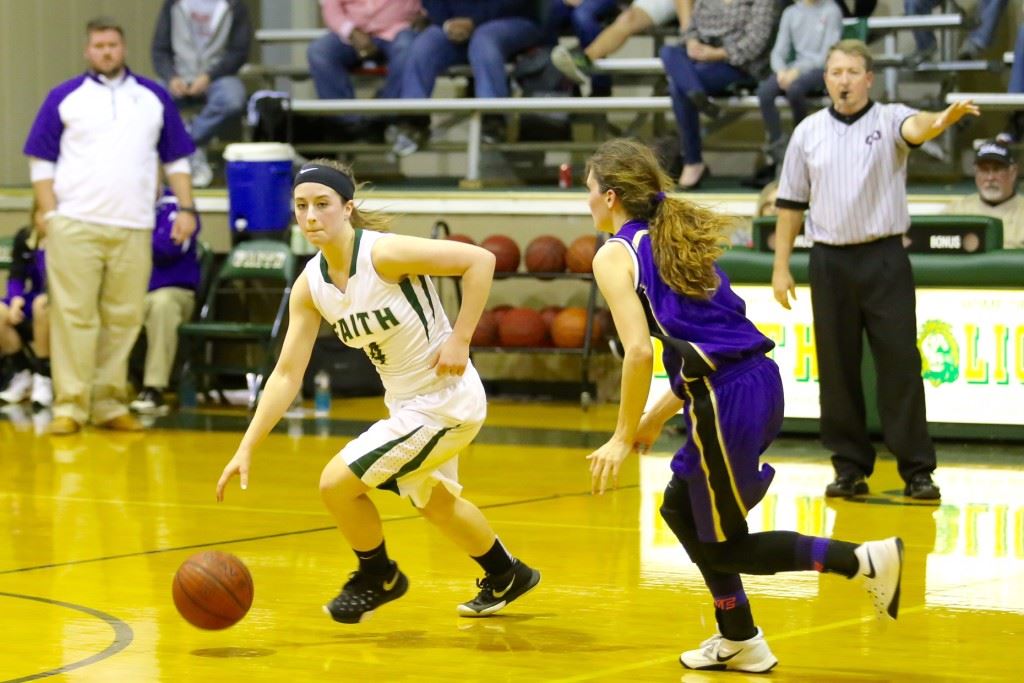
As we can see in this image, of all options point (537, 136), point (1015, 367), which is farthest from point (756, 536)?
point (537, 136)

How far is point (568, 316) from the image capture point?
12.1m

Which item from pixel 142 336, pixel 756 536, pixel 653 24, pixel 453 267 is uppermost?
pixel 653 24

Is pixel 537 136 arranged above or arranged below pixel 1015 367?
above

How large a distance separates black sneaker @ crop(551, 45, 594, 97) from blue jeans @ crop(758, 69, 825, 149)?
5.19 feet

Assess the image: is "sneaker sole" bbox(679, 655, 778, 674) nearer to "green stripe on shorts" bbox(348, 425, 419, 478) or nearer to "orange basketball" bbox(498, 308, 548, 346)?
"green stripe on shorts" bbox(348, 425, 419, 478)

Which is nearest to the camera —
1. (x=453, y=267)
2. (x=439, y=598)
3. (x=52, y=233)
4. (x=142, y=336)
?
(x=453, y=267)

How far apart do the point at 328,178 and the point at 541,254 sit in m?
7.09

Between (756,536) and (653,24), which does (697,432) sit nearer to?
(756,536)

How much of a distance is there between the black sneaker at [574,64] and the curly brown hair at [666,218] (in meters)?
8.59

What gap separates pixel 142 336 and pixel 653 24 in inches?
191

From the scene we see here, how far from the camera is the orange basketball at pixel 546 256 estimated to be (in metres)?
12.1

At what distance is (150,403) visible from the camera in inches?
474

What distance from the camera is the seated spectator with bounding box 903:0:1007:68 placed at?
42.0ft

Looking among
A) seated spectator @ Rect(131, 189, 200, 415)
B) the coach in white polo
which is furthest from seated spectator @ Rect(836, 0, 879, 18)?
the coach in white polo
